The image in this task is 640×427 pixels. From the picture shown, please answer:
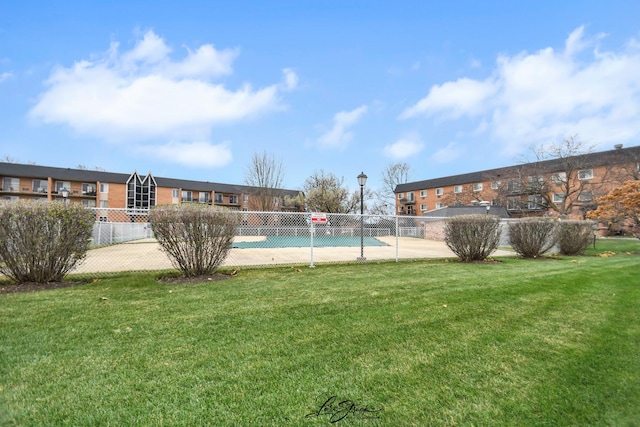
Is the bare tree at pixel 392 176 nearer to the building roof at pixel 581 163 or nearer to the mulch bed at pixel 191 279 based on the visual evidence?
the building roof at pixel 581 163

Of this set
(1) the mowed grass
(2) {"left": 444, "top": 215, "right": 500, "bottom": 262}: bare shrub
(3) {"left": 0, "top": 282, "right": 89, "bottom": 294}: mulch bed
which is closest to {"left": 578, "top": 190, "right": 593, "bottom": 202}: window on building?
(2) {"left": 444, "top": 215, "right": 500, "bottom": 262}: bare shrub

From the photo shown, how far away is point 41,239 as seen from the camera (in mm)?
5246

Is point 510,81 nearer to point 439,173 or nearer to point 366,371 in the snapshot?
point 366,371

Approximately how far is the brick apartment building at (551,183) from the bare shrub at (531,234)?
15863 mm

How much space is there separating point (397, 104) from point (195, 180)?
135ft

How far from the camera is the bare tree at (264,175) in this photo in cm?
3117

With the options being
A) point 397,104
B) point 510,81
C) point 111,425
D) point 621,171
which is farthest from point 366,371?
point 621,171

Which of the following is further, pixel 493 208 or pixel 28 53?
pixel 493 208

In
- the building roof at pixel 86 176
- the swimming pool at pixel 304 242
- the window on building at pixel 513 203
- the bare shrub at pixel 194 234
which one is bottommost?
the swimming pool at pixel 304 242

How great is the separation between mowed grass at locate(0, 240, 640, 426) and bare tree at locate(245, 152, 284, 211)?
26892mm

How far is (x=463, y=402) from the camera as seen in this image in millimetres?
1994

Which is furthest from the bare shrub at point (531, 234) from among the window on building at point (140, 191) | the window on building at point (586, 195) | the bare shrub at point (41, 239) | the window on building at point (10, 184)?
the window on building at point (10, 184)

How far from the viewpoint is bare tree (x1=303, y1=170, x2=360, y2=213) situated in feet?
113

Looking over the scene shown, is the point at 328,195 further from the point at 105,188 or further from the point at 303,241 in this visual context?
the point at 105,188
